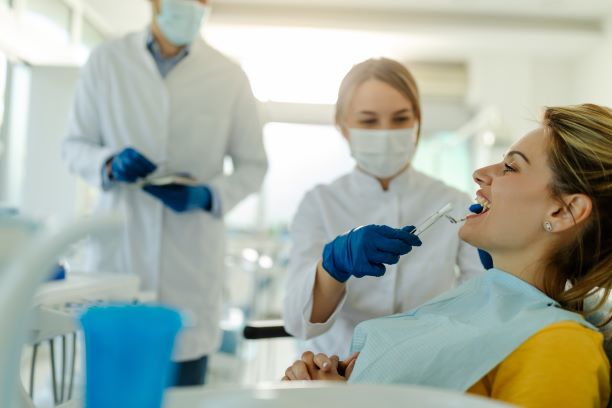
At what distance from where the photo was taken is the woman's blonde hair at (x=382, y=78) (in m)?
1.60

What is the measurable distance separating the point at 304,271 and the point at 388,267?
Answer: 0.71ft

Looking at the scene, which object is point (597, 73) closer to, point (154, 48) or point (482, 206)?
point (154, 48)

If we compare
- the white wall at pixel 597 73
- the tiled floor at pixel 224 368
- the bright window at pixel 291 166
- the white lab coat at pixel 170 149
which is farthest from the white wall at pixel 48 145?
the white wall at pixel 597 73

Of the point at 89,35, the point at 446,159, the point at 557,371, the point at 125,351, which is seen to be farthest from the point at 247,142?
the point at 446,159

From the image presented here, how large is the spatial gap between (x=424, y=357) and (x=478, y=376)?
11 centimetres

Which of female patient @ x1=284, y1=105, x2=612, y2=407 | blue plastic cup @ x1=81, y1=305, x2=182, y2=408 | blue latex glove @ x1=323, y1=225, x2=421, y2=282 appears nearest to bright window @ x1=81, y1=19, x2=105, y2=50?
blue latex glove @ x1=323, y1=225, x2=421, y2=282

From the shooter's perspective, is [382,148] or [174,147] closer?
[382,148]

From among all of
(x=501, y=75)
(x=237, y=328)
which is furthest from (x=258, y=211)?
(x=237, y=328)

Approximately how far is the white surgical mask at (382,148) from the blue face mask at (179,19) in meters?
0.80

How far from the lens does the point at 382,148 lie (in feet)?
5.46

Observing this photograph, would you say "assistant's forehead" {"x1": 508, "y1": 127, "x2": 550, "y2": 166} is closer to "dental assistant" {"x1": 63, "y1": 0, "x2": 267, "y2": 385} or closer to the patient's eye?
the patient's eye

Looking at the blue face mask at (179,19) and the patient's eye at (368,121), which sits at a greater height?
the blue face mask at (179,19)

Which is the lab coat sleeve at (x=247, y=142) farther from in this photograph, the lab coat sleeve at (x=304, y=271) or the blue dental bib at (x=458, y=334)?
the blue dental bib at (x=458, y=334)

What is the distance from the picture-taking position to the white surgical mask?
1653 millimetres
